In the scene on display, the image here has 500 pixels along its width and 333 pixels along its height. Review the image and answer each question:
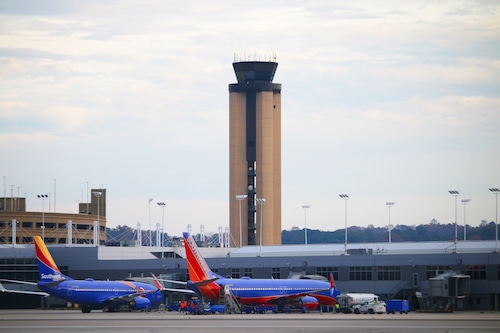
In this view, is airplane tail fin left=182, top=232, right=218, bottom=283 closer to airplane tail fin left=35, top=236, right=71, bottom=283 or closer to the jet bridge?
airplane tail fin left=35, top=236, right=71, bottom=283

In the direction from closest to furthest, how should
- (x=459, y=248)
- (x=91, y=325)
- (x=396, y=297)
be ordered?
1. (x=91, y=325)
2. (x=396, y=297)
3. (x=459, y=248)

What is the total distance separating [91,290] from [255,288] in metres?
19.9

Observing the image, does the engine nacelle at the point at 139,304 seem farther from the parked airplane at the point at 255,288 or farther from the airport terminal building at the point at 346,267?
the airport terminal building at the point at 346,267

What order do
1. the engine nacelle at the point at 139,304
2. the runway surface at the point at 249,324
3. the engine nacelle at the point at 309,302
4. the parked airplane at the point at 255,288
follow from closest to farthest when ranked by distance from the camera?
the runway surface at the point at 249,324
the parked airplane at the point at 255,288
the engine nacelle at the point at 309,302
the engine nacelle at the point at 139,304

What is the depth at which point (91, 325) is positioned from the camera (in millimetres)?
95812

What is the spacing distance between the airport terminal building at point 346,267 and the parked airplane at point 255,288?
47.2 ft

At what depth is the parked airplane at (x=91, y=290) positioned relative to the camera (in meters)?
128

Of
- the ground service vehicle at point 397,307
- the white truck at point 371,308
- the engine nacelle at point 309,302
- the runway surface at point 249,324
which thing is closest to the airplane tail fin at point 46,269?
the runway surface at point 249,324

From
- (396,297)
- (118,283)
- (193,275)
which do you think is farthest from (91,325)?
(396,297)

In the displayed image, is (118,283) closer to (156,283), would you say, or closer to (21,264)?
(156,283)

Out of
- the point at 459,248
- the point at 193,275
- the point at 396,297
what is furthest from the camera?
the point at 459,248

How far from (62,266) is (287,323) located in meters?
68.4

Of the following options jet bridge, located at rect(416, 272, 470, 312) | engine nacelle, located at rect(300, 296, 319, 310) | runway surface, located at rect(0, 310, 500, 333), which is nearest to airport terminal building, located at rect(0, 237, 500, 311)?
jet bridge, located at rect(416, 272, 470, 312)

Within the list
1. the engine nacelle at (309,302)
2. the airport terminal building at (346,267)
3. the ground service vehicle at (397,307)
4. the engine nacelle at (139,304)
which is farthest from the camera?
the airport terminal building at (346,267)
